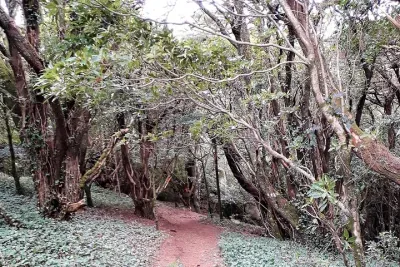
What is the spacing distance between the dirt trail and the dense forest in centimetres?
49

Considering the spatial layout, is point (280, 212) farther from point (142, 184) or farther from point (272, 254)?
point (142, 184)

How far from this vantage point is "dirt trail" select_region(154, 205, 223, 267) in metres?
6.86

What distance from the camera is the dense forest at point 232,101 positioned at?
377 centimetres

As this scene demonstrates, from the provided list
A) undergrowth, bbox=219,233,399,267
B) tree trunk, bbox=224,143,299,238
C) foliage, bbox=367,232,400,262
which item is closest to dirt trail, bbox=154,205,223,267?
undergrowth, bbox=219,233,399,267

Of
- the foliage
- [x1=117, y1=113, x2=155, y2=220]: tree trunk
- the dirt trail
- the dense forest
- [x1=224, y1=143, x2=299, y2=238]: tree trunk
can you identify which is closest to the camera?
the dense forest

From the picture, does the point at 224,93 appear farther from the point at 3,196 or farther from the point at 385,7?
the point at 3,196

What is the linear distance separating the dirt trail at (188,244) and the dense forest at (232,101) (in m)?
0.49

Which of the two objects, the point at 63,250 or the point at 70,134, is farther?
the point at 70,134

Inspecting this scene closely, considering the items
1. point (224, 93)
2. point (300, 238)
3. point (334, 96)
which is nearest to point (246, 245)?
point (300, 238)

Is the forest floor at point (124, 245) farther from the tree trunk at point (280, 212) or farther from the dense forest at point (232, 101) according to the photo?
the tree trunk at point (280, 212)

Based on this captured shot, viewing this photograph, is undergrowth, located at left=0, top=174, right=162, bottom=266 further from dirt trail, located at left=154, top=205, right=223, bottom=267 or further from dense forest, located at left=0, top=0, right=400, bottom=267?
dirt trail, located at left=154, top=205, right=223, bottom=267

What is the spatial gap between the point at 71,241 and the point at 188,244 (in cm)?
380

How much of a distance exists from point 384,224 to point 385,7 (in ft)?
20.4

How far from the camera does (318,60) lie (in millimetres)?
3734
